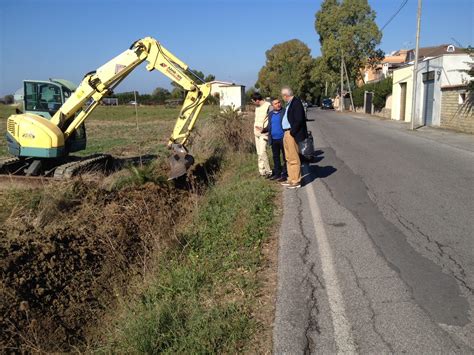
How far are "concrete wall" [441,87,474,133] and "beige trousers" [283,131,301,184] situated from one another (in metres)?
15.6

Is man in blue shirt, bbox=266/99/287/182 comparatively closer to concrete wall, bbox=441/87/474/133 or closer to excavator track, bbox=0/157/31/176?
excavator track, bbox=0/157/31/176

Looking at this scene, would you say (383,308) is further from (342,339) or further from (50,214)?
(50,214)

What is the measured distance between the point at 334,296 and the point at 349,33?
184ft

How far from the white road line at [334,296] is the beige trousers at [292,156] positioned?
2157mm

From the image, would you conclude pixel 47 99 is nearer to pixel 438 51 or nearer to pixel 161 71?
pixel 161 71

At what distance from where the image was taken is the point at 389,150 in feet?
48.7

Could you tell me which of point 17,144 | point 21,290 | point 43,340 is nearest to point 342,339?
point 43,340

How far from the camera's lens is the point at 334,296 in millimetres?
4426

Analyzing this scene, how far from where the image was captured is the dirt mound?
427 centimetres

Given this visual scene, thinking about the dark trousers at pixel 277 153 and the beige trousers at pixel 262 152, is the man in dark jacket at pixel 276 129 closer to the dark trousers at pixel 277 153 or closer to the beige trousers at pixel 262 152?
the dark trousers at pixel 277 153

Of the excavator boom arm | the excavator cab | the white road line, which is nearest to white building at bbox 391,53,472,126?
the excavator boom arm

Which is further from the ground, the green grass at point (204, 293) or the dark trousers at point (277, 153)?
the dark trousers at point (277, 153)

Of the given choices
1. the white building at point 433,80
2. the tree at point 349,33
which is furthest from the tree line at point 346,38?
the white building at point 433,80

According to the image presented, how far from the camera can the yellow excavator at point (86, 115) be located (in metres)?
9.69
